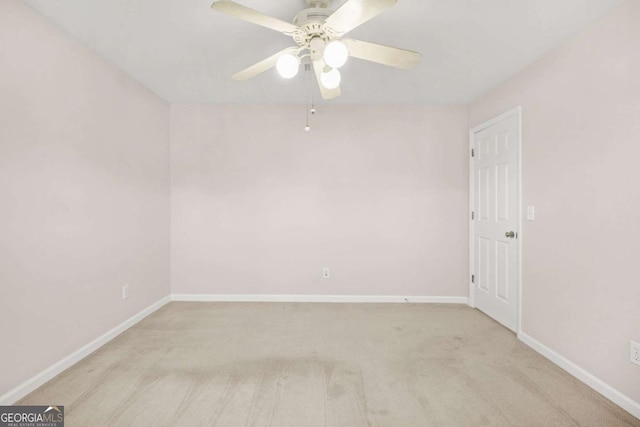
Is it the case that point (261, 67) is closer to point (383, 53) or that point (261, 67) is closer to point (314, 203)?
point (383, 53)

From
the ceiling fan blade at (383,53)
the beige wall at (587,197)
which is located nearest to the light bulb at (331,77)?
the ceiling fan blade at (383,53)

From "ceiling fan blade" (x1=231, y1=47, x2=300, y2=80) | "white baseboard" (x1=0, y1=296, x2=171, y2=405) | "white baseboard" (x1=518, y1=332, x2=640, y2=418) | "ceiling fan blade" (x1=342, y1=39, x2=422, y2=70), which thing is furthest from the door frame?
"white baseboard" (x1=0, y1=296, x2=171, y2=405)

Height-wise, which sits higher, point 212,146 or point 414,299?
point 212,146

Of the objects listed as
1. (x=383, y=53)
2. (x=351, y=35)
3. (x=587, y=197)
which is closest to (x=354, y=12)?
(x=383, y=53)

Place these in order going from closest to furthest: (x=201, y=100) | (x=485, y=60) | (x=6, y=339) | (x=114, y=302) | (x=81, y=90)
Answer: (x=6, y=339), (x=81, y=90), (x=485, y=60), (x=114, y=302), (x=201, y=100)

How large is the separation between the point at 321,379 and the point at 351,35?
7.79 feet

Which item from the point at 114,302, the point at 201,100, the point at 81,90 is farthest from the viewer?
the point at 201,100

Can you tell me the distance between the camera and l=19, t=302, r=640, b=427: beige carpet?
5.48 ft

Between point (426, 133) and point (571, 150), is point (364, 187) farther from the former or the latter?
point (571, 150)

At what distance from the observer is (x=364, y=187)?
12.0ft

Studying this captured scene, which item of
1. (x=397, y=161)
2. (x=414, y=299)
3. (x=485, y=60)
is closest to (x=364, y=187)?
(x=397, y=161)

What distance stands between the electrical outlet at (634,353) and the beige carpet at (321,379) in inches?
12.0

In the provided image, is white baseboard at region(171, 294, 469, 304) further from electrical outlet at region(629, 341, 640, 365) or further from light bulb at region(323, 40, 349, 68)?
light bulb at region(323, 40, 349, 68)

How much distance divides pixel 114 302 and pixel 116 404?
3.82ft
